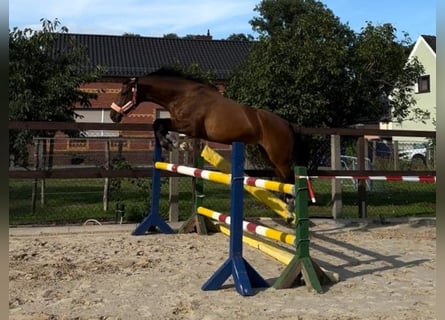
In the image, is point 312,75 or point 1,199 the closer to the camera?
point 1,199

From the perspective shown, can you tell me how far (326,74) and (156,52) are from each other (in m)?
23.4

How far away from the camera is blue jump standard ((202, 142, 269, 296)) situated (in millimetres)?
4395

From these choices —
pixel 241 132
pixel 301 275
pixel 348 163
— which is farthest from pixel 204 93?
pixel 348 163

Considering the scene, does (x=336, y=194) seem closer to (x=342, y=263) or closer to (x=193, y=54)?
(x=342, y=263)

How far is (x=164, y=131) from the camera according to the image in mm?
6734

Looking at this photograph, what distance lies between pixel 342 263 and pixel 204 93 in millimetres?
2711

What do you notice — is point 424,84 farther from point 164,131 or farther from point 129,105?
point 129,105

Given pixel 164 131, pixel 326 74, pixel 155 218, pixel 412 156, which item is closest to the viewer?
pixel 164 131

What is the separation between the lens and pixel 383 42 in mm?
11141

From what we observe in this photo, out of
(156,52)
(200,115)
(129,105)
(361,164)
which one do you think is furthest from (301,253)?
(156,52)

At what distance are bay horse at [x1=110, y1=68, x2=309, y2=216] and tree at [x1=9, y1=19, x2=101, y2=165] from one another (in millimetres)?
3318

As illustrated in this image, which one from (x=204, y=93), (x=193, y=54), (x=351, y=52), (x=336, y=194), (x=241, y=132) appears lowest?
(x=336, y=194)

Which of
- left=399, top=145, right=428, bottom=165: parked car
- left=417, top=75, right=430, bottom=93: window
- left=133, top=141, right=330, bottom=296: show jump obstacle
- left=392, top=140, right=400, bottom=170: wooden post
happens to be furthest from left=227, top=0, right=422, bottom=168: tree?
left=417, top=75, right=430, bottom=93: window

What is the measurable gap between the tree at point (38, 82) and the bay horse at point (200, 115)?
3318mm
